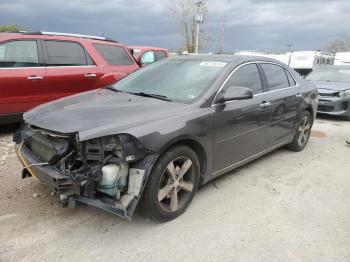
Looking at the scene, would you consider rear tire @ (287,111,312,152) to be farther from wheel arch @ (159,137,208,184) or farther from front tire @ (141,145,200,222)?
front tire @ (141,145,200,222)

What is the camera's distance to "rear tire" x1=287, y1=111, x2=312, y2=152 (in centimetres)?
570

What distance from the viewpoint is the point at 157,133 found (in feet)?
10.1

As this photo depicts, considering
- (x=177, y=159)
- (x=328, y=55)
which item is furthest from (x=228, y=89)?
(x=328, y=55)

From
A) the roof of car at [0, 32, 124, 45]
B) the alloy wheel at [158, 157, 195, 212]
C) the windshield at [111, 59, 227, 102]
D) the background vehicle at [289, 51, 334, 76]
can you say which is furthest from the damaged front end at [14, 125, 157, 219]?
the background vehicle at [289, 51, 334, 76]

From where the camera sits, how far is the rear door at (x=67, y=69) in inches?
237

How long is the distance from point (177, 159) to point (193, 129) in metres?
0.34

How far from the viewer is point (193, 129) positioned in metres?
3.42

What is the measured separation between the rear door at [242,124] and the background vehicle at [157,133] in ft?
0.04

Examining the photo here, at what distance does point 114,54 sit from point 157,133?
14.8ft

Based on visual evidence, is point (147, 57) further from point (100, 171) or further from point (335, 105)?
point (100, 171)

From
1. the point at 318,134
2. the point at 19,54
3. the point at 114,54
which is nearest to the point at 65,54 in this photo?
the point at 19,54

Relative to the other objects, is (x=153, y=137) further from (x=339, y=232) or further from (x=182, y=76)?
(x=339, y=232)

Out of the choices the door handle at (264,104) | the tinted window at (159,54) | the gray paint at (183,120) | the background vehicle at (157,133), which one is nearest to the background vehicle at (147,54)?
the tinted window at (159,54)

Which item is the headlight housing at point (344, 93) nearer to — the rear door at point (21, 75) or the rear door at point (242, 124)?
the rear door at point (242, 124)
